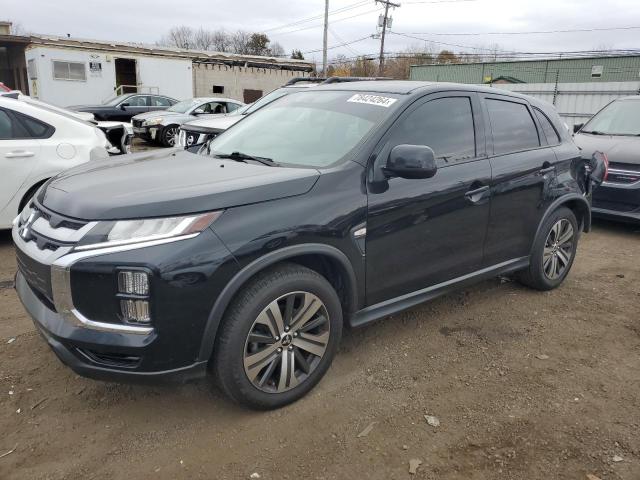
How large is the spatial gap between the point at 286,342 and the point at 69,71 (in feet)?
82.9

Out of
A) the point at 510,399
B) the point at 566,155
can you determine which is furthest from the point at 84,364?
the point at 566,155

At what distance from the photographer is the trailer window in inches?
926

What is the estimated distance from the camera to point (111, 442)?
2.66 m

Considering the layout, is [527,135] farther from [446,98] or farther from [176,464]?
[176,464]

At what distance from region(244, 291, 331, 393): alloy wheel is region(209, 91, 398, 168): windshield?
2.84 feet

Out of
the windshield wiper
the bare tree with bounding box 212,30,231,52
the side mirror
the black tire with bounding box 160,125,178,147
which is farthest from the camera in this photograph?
the bare tree with bounding box 212,30,231,52

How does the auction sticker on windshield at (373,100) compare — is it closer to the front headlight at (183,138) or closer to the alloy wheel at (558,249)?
the alloy wheel at (558,249)

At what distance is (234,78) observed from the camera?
30.1 m

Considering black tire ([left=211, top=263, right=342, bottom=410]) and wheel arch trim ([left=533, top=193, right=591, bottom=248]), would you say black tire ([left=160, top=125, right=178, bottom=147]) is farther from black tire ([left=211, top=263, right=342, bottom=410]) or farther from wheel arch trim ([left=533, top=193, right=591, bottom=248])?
black tire ([left=211, top=263, right=342, bottom=410])

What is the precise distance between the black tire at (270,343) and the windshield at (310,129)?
30.0 inches

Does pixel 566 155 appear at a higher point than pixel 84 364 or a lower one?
higher

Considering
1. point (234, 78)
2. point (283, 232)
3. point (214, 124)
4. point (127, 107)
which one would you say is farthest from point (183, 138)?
point (234, 78)

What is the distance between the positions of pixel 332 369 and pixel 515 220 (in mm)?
1893

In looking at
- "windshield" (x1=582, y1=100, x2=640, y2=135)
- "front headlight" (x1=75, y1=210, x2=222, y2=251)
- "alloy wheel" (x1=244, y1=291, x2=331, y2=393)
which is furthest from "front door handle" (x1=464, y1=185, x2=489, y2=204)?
"windshield" (x1=582, y1=100, x2=640, y2=135)
